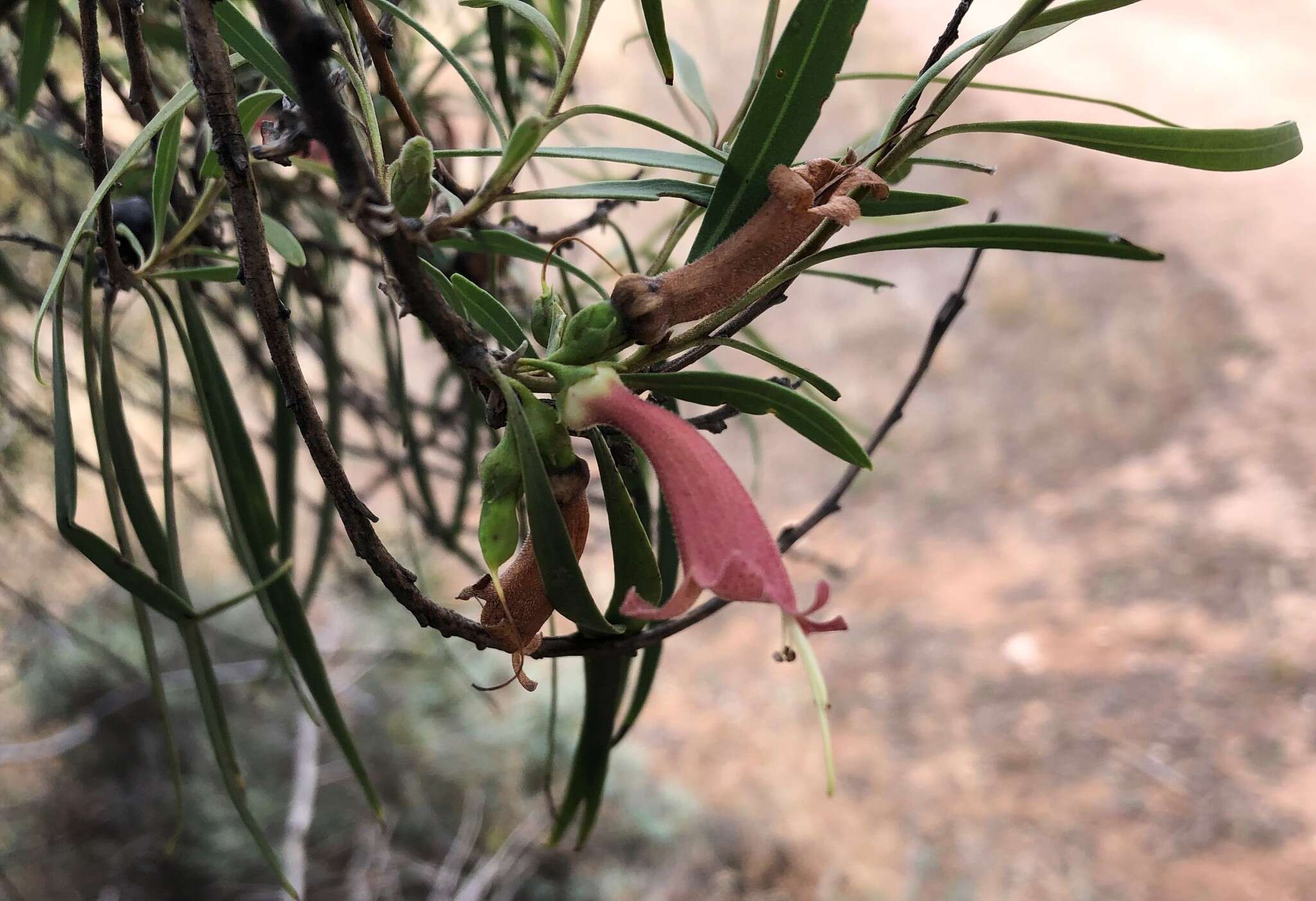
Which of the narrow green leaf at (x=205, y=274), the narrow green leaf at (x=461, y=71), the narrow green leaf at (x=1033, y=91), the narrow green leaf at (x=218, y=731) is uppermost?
the narrow green leaf at (x=1033, y=91)

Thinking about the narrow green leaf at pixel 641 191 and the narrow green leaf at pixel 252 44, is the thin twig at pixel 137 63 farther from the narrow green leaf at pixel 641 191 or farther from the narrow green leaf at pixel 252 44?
the narrow green leaf at pixel 641 191

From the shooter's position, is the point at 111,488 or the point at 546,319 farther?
the point at 111,488

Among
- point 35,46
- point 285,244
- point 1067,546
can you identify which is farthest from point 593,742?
point 1067,546

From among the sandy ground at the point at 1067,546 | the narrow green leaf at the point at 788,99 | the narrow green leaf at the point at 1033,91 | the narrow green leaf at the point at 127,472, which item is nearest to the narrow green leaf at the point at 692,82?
the narrow green leaf at the point at 1033,91

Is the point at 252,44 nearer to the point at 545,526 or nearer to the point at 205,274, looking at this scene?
the point at 205,274

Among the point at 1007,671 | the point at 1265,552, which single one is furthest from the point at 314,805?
the point at 1265,552

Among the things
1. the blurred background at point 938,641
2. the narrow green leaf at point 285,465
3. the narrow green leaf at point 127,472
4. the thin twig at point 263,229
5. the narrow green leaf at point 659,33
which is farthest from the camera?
the blurred background at point 938,641
